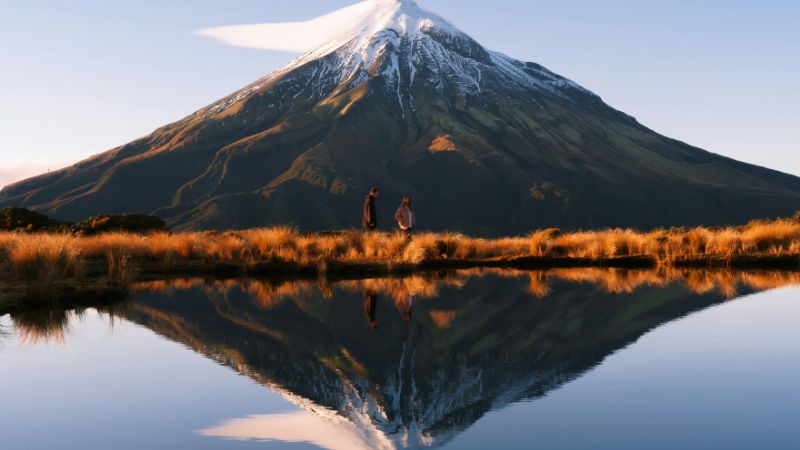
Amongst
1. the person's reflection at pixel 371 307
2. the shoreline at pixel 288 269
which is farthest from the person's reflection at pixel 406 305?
the shoreline at pixel 288 269

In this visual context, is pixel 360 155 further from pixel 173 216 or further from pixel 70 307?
pixel 70 307

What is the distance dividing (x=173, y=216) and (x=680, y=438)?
144 metres

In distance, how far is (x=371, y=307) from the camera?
13031 millimetres

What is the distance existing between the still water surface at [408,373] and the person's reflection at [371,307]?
0.06 meters

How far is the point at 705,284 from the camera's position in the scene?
1708cm

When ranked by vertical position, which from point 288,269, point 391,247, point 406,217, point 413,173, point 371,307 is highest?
point 413,173

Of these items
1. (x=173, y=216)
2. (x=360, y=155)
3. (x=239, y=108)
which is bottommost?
(x=173, y=216)

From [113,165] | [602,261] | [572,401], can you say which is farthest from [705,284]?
[113,165]

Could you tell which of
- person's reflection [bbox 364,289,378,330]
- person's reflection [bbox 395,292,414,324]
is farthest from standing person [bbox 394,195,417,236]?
person's reflection [bbox 395,292,414,324]

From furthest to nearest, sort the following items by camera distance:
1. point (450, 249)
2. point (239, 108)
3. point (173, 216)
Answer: point (239, 108) → point (173, 216) → point (450, 249)

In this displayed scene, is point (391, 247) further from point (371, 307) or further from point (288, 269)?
point (371, 307)

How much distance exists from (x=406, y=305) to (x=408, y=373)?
5.24 meters

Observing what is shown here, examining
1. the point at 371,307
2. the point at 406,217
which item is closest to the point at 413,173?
→ the point at 406,217

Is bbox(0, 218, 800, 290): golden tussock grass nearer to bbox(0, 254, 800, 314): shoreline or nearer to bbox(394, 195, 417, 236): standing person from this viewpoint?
bbox(0, 254, 800, 314): shoreline
